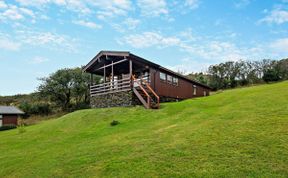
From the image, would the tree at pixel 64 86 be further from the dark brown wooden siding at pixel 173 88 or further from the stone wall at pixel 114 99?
the dark brown wooden siding at pixel 173 88

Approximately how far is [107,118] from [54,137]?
4.10 metres

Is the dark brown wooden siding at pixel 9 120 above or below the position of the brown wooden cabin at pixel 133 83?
below

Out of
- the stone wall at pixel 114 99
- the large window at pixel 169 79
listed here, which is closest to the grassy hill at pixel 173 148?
the stone wall at pixel 114 99

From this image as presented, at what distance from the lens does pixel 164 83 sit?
83.7 ft

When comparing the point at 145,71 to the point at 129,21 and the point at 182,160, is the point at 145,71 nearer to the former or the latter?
the point at 129,21

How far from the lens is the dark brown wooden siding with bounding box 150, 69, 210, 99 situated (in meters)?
24.2

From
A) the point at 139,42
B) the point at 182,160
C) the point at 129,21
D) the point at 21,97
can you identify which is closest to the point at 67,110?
Result: the point at 21,97

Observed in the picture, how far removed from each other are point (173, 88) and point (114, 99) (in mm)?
7428

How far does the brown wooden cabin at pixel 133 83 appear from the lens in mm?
21094

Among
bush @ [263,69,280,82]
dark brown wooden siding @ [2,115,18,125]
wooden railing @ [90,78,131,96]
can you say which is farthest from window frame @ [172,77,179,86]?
dark brown wooden siding @ [2,115,18,125]

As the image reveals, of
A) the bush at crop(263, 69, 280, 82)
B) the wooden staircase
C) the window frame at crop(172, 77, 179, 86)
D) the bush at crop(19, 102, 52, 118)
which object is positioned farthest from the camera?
the bush at crop(19, 102, 52, 118)

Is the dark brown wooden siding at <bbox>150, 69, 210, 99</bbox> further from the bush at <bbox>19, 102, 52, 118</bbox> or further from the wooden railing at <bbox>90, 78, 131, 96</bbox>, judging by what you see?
the bush at <bbox>19, 102, 52, 118</bbox>

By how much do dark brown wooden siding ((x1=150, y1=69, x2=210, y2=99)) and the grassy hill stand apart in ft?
30.7

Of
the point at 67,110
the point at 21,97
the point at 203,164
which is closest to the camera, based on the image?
the point at 203,164
